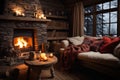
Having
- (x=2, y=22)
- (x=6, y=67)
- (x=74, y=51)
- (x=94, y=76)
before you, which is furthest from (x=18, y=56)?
(x=94, y=76)

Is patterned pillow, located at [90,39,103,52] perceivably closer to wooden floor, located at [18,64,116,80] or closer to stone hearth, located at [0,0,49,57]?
wooden floor, located at [18,64,116,80]

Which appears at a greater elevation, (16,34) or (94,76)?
(16,34)

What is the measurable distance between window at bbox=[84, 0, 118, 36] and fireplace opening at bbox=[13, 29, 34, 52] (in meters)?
2.07

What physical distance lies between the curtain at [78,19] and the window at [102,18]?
0.28 m

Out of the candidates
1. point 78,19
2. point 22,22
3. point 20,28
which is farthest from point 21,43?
point 78,19

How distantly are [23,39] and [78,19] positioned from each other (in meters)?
2.09

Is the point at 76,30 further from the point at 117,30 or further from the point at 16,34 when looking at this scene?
the point at 16,34

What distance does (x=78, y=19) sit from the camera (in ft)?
16.7

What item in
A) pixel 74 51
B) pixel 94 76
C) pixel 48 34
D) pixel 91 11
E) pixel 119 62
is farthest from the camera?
pixel 48 34

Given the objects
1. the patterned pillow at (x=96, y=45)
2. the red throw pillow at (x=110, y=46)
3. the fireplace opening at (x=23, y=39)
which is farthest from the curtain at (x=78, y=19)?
the red throw pillow at (x=110, y=46)

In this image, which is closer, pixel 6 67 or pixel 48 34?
pixel 6 67

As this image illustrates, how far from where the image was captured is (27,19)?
4289 millimetres

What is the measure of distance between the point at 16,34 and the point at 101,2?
2880 mm

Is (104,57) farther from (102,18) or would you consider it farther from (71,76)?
(102,18)
